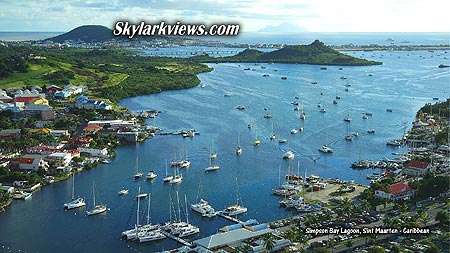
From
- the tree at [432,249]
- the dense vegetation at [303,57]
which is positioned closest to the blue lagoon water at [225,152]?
the tree at [432,249]

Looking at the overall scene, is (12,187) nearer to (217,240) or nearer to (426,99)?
(217,240)

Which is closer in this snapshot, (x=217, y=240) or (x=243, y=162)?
(x=217, y=240)

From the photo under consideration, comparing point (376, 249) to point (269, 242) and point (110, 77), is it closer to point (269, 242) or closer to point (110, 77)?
point (269, 242)

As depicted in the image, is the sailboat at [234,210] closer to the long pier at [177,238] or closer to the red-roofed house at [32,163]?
the long pier at [177,238]

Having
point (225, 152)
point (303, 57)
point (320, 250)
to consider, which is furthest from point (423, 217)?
point (303, 57)

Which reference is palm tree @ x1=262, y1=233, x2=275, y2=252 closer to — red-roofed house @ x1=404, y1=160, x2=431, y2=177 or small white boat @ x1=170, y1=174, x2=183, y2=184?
small white boat @ x1=170, y1=174, x2=183, y2=184

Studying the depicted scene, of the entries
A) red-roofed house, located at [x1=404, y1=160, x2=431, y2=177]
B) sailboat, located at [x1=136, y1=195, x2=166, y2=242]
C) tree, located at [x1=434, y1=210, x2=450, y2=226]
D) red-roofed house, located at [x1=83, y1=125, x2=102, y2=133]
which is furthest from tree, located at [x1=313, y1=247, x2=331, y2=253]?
red-roofed house, located at [x1=83, y1=125, x2=102, y2=133]

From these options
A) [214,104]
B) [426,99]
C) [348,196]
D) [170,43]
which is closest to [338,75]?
[426,99]
